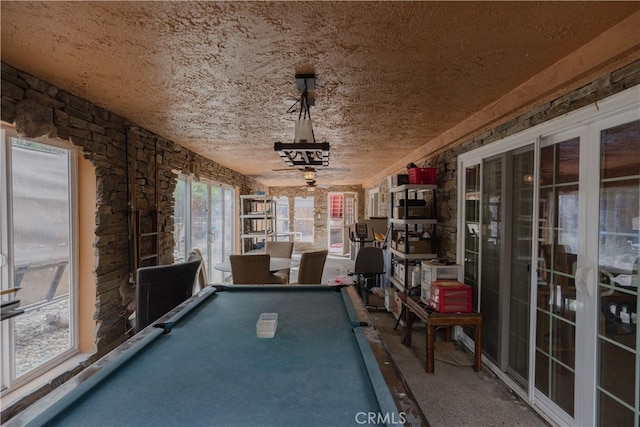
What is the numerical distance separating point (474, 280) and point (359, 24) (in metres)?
2.77

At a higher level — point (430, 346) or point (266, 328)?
point (266, 328)

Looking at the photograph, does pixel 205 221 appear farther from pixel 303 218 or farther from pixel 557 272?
pixel 303 218

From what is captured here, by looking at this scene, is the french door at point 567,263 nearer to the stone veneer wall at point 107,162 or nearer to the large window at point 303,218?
the stone veneer wall at point 107,162

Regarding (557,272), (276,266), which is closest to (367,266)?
(276,266)

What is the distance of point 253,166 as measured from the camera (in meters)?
6.12

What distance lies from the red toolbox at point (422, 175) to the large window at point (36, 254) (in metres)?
3.49

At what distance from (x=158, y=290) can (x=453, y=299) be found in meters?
2.57

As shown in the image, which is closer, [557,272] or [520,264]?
[557,272]

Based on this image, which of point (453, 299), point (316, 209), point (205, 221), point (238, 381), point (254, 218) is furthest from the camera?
point (316, 209)

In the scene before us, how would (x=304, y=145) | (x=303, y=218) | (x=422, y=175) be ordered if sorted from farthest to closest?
1. (x=303, y=218)
2. (x=422, y=175)
3. (x=304, y=145)

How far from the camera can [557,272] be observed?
2111 millimetres

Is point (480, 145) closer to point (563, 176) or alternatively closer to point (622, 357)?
point (563, 176)

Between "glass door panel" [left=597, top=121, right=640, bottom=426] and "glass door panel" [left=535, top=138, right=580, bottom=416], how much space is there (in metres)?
0.20

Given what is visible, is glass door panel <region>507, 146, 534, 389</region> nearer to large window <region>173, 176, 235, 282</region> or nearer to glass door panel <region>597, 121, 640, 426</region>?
glass door panel <region>597, 121, 640, 426</region>
